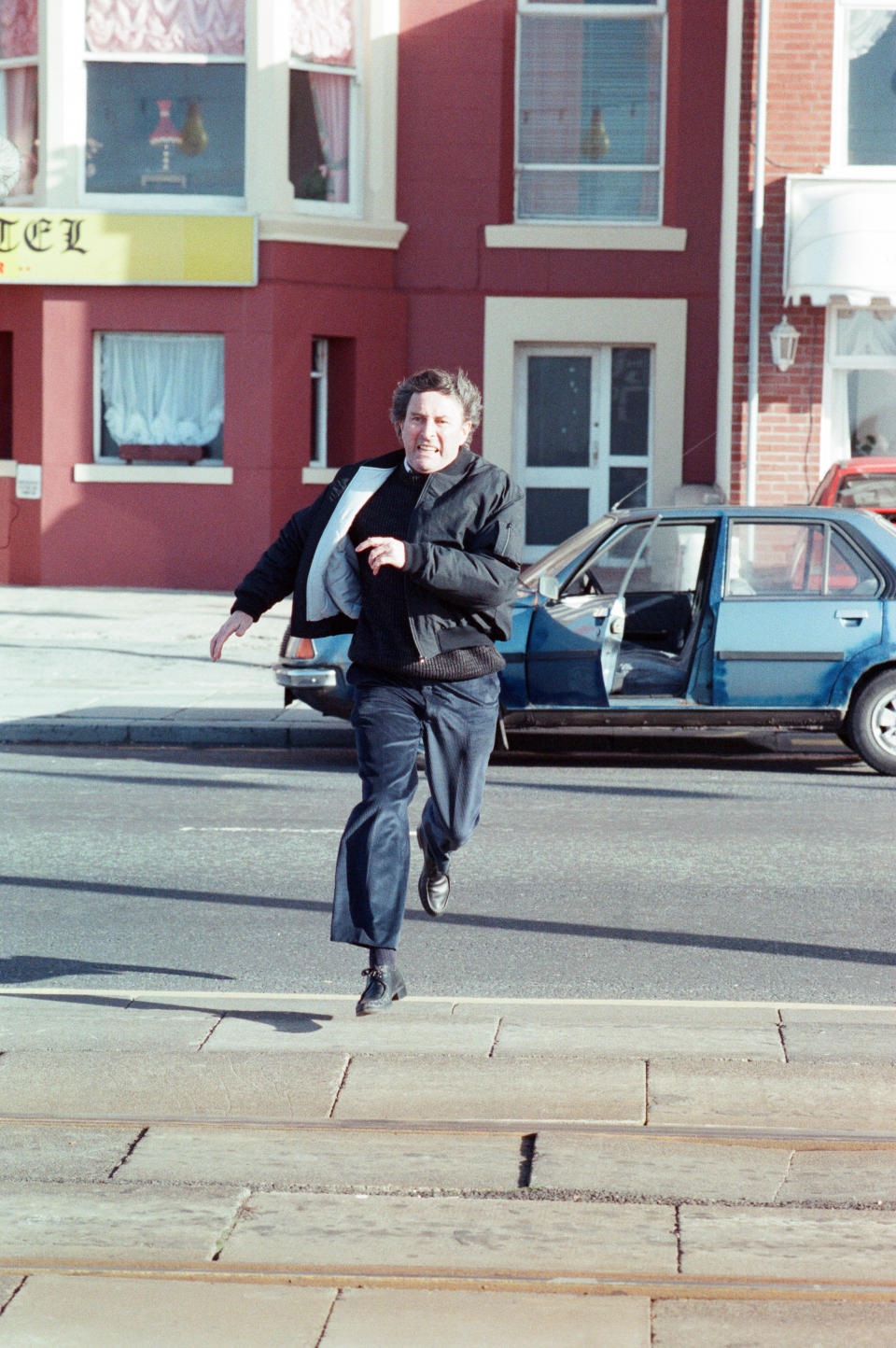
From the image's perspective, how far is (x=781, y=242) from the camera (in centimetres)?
1795

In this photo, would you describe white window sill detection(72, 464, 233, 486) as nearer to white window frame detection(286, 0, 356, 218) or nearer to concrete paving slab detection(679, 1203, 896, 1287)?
white window frame detection(286, 0, 356, 218)

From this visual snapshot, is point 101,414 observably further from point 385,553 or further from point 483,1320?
point 483,1320

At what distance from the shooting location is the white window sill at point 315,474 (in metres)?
20.3

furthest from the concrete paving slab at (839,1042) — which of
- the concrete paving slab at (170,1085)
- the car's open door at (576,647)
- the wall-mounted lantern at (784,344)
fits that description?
the wall-mounted lantern at (784,344)

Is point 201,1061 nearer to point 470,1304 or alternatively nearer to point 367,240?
point 470,1304

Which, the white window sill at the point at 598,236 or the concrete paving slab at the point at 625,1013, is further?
the white window sill at the point at 598,236

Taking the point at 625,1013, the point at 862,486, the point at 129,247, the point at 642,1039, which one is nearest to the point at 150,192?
the point at 129,247

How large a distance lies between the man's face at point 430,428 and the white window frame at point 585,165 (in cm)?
1589

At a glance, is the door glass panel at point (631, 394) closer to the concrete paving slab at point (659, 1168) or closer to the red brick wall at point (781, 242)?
the red brick wall at point (781, 242)

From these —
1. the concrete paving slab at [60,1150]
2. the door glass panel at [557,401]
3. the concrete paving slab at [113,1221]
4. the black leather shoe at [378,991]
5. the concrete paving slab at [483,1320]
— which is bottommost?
the concrete paving slab at [60,1150]

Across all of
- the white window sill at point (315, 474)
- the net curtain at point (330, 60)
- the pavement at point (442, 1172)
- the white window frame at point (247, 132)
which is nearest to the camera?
the pavement at point (442, 1172)

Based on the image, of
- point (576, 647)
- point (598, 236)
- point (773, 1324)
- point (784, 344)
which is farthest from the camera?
point (598, 236)

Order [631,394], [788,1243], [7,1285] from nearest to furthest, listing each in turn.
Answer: [7,1285], [788,1243], [631,394]

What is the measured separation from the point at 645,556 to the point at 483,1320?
747cm
